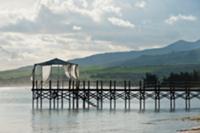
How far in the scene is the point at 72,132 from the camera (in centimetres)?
6288

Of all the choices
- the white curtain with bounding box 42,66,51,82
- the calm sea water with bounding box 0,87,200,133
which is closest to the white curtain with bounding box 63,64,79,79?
the white curtain with bounding box 42,66,51,82

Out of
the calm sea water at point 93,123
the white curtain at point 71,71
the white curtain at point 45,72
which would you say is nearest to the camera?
the calm sea water at point 93,123

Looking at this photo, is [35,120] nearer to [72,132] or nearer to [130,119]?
[130,119]

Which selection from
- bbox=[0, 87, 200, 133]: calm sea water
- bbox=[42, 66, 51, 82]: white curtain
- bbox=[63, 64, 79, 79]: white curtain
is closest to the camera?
bbox=[0, 87, 200, 133]: calm sea water

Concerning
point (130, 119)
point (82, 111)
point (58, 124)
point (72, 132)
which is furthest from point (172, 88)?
point (72, 132)

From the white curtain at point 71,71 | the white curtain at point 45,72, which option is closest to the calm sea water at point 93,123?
the white curtain at point 71,71

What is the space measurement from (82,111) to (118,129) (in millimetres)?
29341

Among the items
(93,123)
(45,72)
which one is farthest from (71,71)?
(93,123)

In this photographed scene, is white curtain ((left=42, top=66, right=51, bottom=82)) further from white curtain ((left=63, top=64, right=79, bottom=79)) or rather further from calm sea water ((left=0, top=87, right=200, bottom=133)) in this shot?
calm sea water ((left=0, top=87, right=200, bottom=133))

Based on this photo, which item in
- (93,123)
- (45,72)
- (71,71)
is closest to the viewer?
(93,123)

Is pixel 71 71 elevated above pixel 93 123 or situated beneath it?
elevated above

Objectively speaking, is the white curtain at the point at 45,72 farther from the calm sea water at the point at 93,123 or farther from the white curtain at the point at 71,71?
the calm sea water at the point at 93,123

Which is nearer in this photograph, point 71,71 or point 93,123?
point 93,123

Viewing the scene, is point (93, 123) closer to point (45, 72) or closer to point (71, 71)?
point (71, 71)
